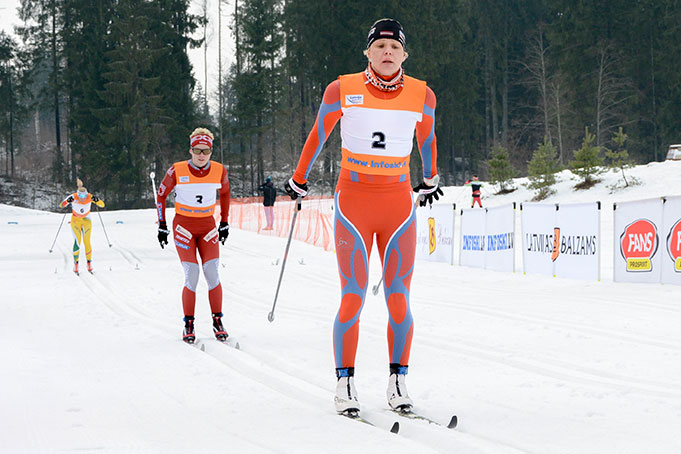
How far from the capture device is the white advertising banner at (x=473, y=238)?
50.6ft

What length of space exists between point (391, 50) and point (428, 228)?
1344 centimetres

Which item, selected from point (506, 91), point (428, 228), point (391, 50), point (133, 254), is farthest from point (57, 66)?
point (391, 50)

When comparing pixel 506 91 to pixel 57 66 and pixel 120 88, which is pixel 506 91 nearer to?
pixel 120 88

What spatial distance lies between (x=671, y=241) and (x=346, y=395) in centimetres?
771

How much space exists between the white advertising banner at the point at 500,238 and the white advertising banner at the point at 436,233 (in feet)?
4.17

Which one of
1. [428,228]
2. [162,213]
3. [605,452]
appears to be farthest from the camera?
[428,228]

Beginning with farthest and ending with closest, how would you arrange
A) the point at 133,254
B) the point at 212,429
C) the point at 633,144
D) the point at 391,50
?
the point at 633,144 → the point at 133,254 → the point at 391,50 → the point at 212,429

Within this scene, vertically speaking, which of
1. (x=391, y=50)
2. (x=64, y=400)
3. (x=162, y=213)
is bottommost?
(x=64, y=400)

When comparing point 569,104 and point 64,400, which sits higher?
point 569,104

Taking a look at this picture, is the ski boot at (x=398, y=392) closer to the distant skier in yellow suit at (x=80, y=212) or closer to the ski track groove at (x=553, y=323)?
the ski track groove at (x=553, y=323)

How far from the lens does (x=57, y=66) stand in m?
54.9

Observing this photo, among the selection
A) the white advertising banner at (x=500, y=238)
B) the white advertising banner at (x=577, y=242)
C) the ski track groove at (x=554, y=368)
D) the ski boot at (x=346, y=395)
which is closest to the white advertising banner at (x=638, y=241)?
the white advertising banner at (x=577, y=242)

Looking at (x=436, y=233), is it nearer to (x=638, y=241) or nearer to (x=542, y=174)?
(x=638, y=241)

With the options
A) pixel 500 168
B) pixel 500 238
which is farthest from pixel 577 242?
pixel 500 168
